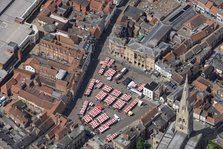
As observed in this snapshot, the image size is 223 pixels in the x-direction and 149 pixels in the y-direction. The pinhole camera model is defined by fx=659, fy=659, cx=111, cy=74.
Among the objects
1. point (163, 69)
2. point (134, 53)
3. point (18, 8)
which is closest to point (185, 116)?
point (163, 69)

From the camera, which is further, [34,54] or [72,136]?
[34,54]

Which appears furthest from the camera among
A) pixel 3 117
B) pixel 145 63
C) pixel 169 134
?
pixel 145 63

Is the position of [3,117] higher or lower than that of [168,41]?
lower

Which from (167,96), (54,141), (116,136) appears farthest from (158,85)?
(54,141)

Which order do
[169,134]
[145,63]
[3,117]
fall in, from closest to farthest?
[169,134] → [3,117] → [145,63]

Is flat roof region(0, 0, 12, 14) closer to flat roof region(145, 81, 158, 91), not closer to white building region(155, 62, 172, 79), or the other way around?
white building region(155, 62, 172, 79)

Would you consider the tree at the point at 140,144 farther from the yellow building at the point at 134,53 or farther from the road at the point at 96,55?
the yellow building at the point at 134,53

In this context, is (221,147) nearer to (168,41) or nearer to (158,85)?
(158,85)

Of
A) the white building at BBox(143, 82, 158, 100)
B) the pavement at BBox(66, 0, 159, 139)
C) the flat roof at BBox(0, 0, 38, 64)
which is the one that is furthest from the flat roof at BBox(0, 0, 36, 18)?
the white building at BBox(143, 82, 158, 100)
